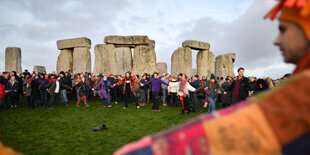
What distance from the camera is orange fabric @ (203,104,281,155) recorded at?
0.59m

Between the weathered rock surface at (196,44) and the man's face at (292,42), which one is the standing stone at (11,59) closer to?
the weathered rock surface at (196,44)

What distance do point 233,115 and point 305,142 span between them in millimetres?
209

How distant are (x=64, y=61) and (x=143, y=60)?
6.76m

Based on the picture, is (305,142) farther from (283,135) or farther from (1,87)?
(1,87)

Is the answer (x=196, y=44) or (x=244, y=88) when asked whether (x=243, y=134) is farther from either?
(x=196, y=44)

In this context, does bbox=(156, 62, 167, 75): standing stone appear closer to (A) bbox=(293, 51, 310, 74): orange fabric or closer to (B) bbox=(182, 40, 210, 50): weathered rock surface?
(B) bbox=(182, 40, 210, 50): weathered rock surface

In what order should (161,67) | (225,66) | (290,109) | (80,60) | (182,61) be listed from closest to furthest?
(290,109) → (80,60) → (182,61) → (225,66) → (161,67)

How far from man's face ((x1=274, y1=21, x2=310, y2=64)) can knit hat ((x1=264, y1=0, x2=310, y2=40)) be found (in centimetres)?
2

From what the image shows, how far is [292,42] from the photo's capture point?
713mm

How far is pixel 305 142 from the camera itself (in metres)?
0.57

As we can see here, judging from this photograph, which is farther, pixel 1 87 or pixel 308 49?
pixel 1 87

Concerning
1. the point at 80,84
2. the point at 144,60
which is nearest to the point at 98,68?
the point at 144,60

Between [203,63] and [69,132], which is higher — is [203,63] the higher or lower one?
the higher one

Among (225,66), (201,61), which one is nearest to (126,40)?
(201,61)
